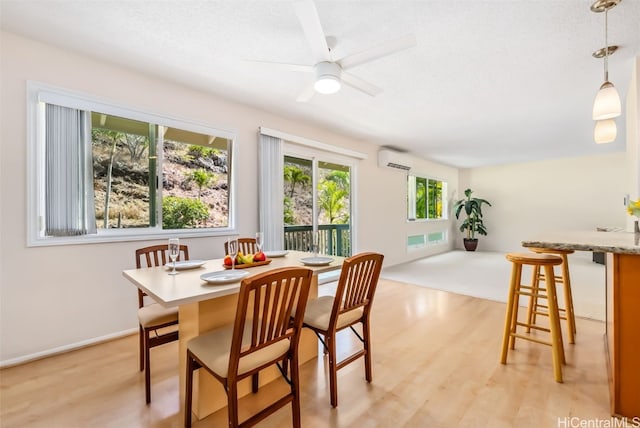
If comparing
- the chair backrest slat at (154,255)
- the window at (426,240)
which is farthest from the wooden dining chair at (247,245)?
the window at (426,240)

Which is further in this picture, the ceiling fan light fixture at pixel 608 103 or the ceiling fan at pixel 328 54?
the ceiling fan light fixture at pixel 608 103

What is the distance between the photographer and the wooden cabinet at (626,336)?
5.03 feet

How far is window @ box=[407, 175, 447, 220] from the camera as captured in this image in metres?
6.75

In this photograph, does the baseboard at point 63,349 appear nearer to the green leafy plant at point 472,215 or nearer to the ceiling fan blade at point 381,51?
the ceiling fan blade at point 381,51

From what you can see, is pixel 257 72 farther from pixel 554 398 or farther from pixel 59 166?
pixel 554 398

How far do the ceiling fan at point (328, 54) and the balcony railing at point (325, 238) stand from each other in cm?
254

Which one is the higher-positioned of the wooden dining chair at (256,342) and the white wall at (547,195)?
the white wall at (547,195)

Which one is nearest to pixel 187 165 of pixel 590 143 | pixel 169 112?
pixel 169 112

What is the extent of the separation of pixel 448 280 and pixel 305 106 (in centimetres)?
352

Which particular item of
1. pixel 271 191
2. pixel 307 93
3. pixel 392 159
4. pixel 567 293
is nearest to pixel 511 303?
pixel 567 293

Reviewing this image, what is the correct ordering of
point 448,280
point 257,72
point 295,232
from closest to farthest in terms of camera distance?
1. point 257,72
2. point 295,232
3. point 448,280

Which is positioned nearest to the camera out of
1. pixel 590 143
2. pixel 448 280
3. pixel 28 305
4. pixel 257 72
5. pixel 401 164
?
pixel 28 305

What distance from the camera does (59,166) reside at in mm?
2285

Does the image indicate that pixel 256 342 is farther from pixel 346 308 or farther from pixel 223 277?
pixel 346 308
